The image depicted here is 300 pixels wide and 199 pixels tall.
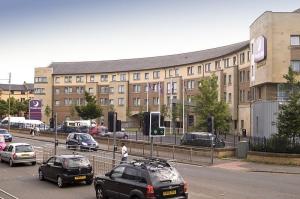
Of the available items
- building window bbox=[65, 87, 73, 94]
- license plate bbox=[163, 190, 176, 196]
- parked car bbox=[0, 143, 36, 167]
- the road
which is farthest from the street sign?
building window bbox=[65, 87, 73, 94]

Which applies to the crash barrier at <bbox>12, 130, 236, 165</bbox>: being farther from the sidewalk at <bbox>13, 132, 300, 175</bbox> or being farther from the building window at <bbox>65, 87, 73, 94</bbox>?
the building window at <bbox>65, 87, 73, 94</bbox>

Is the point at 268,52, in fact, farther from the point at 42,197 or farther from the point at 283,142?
the point at 42,197

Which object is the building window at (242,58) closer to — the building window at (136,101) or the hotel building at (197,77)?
the hotel building at (197,77)

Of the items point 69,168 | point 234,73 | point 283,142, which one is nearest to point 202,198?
point 69,168

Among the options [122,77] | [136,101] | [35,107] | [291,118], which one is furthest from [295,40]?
[122,77]

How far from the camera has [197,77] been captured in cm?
8788

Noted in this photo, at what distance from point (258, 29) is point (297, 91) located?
18891 mm

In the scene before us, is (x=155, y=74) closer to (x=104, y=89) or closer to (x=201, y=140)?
(x=104, y=89)

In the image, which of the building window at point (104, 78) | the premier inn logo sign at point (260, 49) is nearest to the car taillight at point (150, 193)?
the premier inn logo sign at point (260, 49)

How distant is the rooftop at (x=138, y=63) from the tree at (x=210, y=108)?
24.4m

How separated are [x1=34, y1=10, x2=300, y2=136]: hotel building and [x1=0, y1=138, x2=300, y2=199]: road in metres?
13.5

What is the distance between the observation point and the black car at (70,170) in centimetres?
2134

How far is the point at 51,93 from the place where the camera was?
116250 mm

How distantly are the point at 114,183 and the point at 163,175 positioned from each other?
2.20m
